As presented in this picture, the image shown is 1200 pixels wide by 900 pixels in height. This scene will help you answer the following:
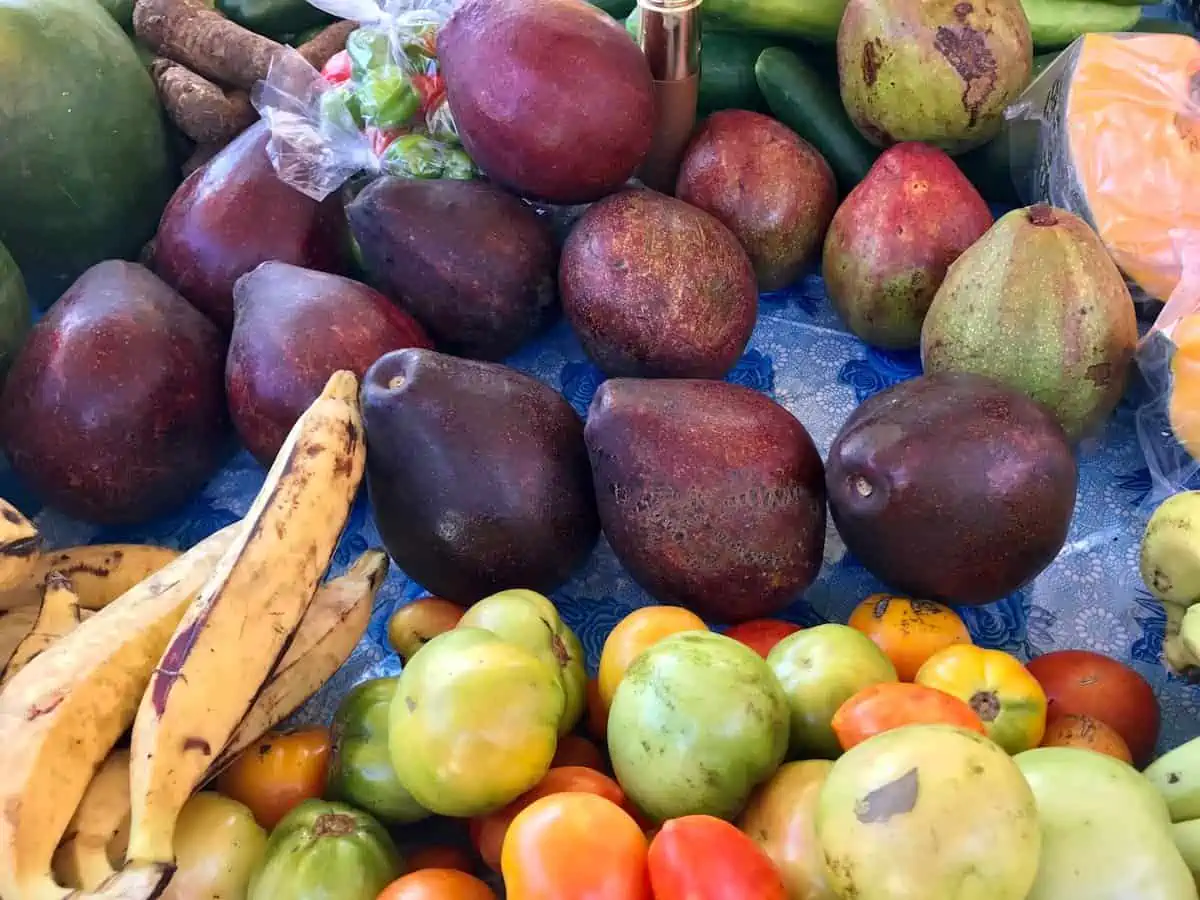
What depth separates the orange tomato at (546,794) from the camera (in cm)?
59

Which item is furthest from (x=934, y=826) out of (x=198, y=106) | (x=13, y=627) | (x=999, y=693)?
(x=198, y=106)

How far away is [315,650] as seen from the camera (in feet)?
2.28

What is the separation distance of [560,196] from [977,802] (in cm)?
69

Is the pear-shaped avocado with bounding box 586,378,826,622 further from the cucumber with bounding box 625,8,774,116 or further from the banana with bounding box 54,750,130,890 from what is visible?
the cucumber with bounding box 625,8,774,116

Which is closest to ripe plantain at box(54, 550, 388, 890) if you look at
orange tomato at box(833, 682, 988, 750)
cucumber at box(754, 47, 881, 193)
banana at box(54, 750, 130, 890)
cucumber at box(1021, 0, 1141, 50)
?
banana at box(54, 750, 130, 890)

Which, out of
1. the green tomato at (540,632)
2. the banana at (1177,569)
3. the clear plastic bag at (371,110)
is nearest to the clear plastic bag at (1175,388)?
the banana at (1177,569)

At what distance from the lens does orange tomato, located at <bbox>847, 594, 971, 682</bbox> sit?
702 millimetres

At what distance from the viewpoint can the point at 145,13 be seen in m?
1.20

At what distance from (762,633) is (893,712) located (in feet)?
0.61

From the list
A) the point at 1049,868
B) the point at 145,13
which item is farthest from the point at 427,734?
the point at 145,13

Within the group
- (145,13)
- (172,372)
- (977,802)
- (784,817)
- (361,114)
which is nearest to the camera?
(977,802)

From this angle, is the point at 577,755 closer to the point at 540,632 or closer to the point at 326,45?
the point at 540,632

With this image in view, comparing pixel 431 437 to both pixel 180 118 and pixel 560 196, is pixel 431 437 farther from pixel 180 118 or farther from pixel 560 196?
pixel 180 118

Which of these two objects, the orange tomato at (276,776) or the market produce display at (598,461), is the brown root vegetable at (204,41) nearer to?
the market produce display at (598,461)
